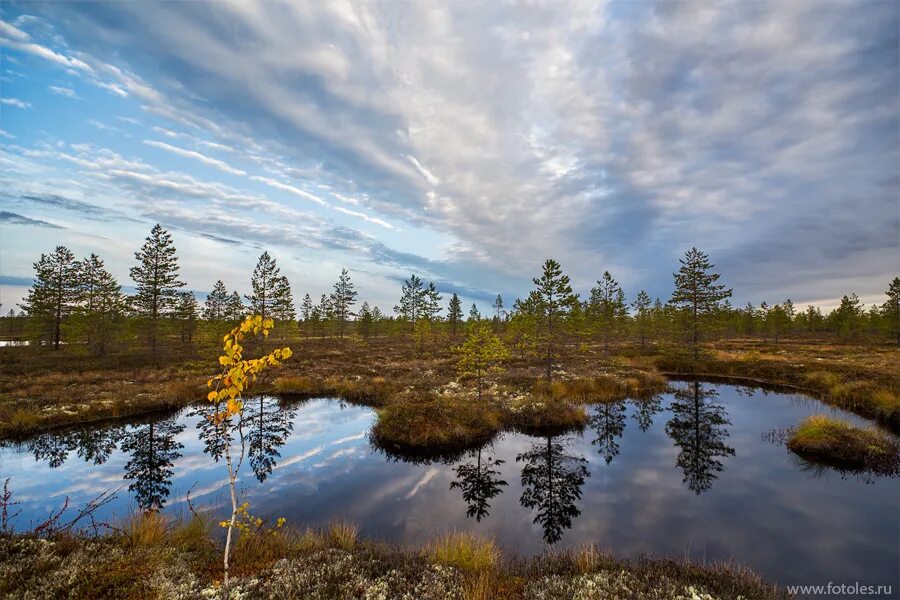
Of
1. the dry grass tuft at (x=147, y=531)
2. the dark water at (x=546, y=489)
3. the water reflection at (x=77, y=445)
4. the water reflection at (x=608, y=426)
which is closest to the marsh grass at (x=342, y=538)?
the dark water at (x=546, y=489)

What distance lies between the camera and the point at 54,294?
157ft

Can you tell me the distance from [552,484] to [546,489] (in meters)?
0.57

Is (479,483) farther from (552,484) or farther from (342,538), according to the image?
(342,538)

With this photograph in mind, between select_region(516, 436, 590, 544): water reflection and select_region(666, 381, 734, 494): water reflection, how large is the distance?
14.0ft

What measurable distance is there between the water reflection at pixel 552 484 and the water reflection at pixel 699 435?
4268 millimetres

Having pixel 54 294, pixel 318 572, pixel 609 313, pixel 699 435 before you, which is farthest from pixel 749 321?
pixel 54 294

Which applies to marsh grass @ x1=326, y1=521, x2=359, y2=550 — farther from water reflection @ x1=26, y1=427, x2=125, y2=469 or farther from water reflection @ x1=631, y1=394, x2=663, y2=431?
water reflection @ x1=631, y1=394, x2=663, y2=431

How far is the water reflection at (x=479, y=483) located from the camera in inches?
464

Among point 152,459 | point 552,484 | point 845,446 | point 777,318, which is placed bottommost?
point 552,484

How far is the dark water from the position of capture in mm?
9789

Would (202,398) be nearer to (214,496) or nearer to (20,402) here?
(20,402)

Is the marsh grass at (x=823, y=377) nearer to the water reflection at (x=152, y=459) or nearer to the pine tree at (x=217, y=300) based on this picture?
the water reflection at (x=152, y=459)

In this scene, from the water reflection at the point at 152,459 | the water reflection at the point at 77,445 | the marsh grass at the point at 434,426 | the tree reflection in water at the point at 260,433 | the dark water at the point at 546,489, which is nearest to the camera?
the dark water at the point at 546,489

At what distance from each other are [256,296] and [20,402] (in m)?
23.1
